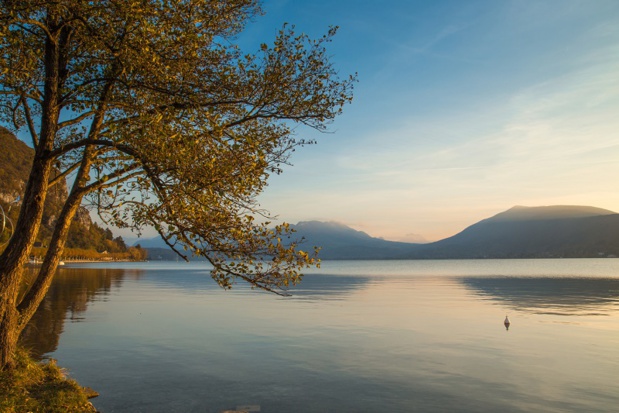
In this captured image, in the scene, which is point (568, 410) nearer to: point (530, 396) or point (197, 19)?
point (530, 396)

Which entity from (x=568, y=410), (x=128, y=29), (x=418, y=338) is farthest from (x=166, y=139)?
(x=418, y=338)

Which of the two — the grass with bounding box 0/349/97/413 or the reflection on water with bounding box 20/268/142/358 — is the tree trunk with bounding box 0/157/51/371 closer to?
the grass with bounding box 0/349/97/413

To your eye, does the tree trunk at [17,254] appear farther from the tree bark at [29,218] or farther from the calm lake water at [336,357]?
the calm lake water at [336,357]

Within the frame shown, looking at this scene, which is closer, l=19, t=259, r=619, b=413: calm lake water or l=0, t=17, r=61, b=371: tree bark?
l=0, t=17, r=61, b=371: tree bark

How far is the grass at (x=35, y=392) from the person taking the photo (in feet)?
45.8

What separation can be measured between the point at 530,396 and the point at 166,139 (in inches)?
767

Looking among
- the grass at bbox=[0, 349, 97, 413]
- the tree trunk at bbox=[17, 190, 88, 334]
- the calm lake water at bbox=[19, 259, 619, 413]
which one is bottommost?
the calm lake water at bbox=[19, 259, 619, 413]

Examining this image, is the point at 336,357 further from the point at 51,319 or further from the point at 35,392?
the point at 51,319

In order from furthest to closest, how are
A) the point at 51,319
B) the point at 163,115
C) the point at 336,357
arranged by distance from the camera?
the point at 51,319 < the point at 336,357 < the point at 163,115

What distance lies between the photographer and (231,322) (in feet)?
147

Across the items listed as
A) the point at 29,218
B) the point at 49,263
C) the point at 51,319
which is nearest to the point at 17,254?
the point at 29,218

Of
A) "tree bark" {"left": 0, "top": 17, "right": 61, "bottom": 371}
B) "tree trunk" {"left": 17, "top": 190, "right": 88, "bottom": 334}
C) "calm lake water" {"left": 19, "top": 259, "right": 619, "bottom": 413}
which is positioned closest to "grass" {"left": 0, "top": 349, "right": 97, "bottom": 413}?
"tree bark" {"left": 0, "top": 17, "right": 61, "bottom": 371}

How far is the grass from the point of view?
1396 cm

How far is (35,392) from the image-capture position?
52.6ft
